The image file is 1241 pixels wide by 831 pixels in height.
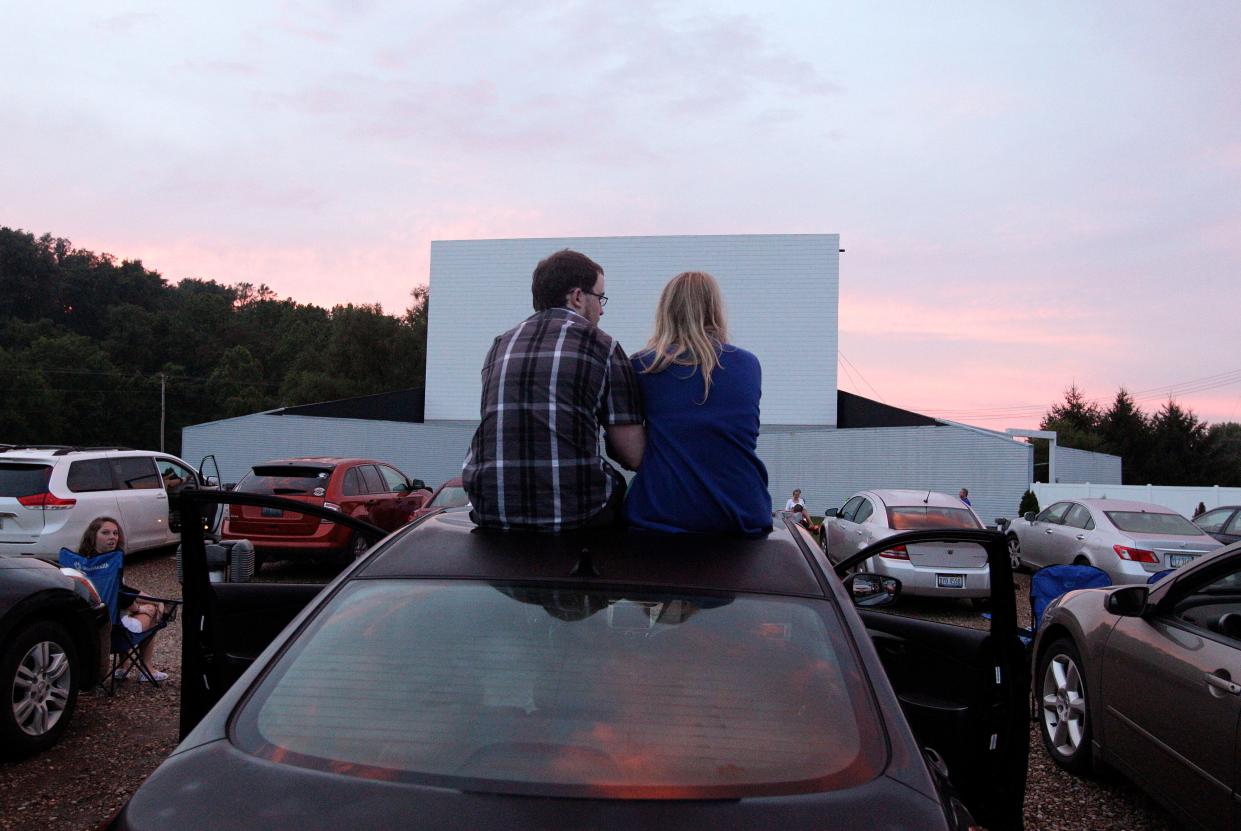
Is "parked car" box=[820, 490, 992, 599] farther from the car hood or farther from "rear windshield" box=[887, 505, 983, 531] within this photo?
the car hood

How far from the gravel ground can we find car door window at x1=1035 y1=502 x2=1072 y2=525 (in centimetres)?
868

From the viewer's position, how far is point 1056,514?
47.0 ft

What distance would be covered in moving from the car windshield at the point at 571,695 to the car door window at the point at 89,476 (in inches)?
431

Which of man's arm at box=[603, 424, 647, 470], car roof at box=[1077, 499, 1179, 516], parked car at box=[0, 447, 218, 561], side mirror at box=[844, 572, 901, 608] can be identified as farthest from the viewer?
car roof at box=[1077, 499, 1179, 516]

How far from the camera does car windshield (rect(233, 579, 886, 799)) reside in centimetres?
176

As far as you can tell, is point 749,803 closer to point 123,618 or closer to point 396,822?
point 396,822

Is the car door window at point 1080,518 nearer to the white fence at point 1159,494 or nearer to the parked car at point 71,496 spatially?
the parked car at point 71,496

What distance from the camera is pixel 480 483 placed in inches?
105

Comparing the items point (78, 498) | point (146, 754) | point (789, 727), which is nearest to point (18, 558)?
point (146, 754)

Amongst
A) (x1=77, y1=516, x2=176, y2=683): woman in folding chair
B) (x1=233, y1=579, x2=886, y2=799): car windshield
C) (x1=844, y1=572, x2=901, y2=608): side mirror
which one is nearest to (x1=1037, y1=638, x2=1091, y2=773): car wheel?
(x1=844, y1=572, x2=901, y2=608): side mirror

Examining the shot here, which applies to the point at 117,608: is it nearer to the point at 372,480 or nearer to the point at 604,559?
the point at 604,559

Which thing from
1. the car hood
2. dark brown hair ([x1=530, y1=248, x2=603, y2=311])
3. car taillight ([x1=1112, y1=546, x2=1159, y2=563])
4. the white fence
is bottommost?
the white fence

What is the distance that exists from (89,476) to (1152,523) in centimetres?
1353

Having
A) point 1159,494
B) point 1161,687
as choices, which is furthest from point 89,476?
point 1159,494
